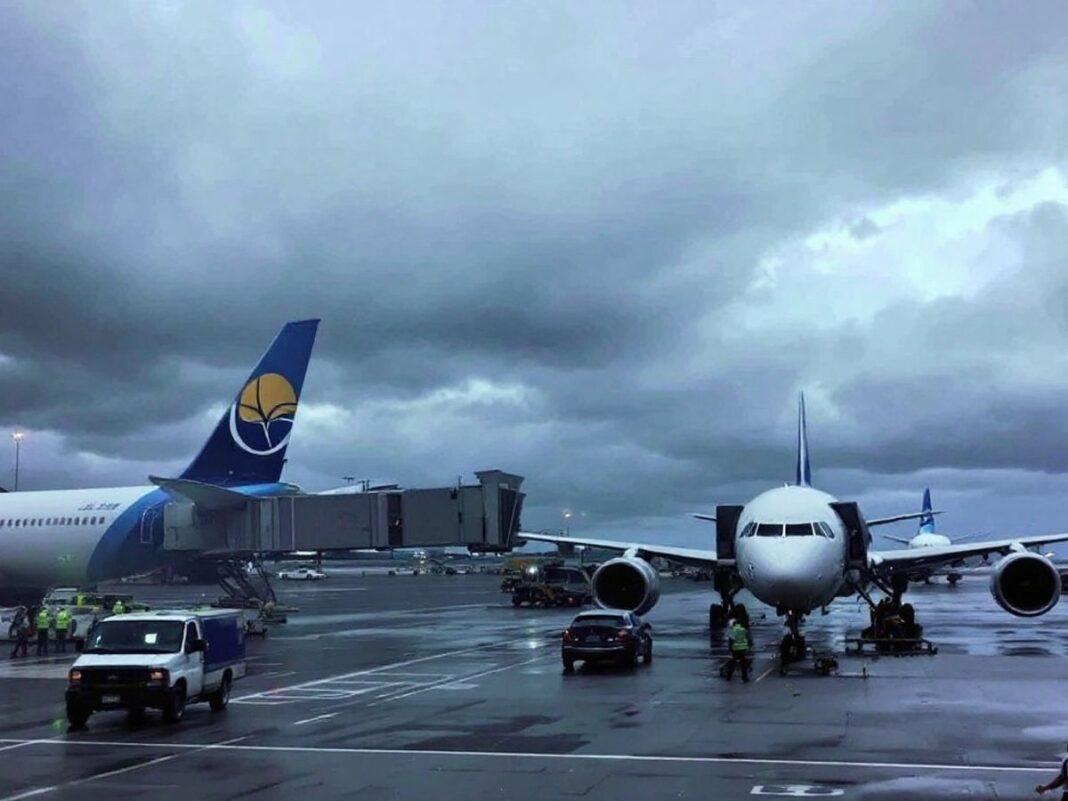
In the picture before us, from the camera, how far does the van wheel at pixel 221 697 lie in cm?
2242

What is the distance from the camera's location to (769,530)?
105ft

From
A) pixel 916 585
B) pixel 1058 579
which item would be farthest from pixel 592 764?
pixel 916 585

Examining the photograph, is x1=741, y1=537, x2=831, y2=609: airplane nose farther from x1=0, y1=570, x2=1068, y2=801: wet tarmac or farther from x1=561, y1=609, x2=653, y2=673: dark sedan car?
x1=561, y1=609, x2=653, y2=673: dark sedan car

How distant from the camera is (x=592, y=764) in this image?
15.6m

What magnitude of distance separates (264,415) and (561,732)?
3396 centimetres

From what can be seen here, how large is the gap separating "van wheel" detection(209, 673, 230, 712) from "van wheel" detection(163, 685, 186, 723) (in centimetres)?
138

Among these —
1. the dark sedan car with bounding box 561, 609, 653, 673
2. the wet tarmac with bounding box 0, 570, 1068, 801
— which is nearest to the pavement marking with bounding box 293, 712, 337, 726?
the wet tarmac with bounding box 0, 570, 1068, 801

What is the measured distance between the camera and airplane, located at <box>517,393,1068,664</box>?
3095 cm

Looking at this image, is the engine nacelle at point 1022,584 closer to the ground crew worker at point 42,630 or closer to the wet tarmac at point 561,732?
the wet tarmac at point 561,732

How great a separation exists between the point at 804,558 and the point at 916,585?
84.6 m

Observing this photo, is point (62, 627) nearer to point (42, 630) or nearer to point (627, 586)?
point (42, 630)

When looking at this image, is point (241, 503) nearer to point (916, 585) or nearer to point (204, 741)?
point (204, 741)

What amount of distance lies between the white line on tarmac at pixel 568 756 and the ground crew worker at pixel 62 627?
78.3 feet

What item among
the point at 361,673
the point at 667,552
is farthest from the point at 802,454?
the point at 361,673
